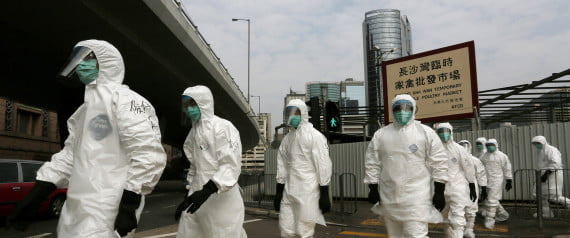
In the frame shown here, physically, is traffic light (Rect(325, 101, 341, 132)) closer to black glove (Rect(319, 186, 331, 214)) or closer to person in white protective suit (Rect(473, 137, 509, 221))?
person in white protective suit (Rect(473, 137, 509, 221))

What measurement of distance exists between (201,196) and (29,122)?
33.2 metres

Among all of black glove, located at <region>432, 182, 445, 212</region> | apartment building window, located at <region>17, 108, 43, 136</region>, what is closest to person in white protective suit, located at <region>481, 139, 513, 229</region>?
black glove, located at <region>432, 182, 445, 212</region>

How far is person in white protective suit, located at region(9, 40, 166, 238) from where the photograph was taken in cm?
271

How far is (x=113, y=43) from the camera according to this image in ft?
40.1

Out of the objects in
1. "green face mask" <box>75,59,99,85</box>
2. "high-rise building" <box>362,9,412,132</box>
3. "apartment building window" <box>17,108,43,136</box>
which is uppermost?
"high-rise building" <box>362,9,412,132</box>

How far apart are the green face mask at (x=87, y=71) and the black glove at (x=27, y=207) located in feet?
2.45

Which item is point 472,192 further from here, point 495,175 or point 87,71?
point 87,71

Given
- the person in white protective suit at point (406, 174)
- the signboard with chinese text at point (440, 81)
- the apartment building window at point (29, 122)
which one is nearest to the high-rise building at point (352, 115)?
the signboard with chinese text at point (440, 81)

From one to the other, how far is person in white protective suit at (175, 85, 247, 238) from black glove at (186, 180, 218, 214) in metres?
0.07

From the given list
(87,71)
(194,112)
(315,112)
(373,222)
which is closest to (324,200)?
(194,112)

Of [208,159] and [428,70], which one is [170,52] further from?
[208,159]

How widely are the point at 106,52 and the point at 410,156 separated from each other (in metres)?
3.35

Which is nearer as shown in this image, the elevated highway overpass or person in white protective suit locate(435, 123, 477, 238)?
person in white protective suit locate(435, 123, 477, 238)

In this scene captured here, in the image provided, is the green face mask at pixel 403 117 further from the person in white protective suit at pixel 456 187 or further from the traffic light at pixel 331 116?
the traffic light at pixel 331 116
